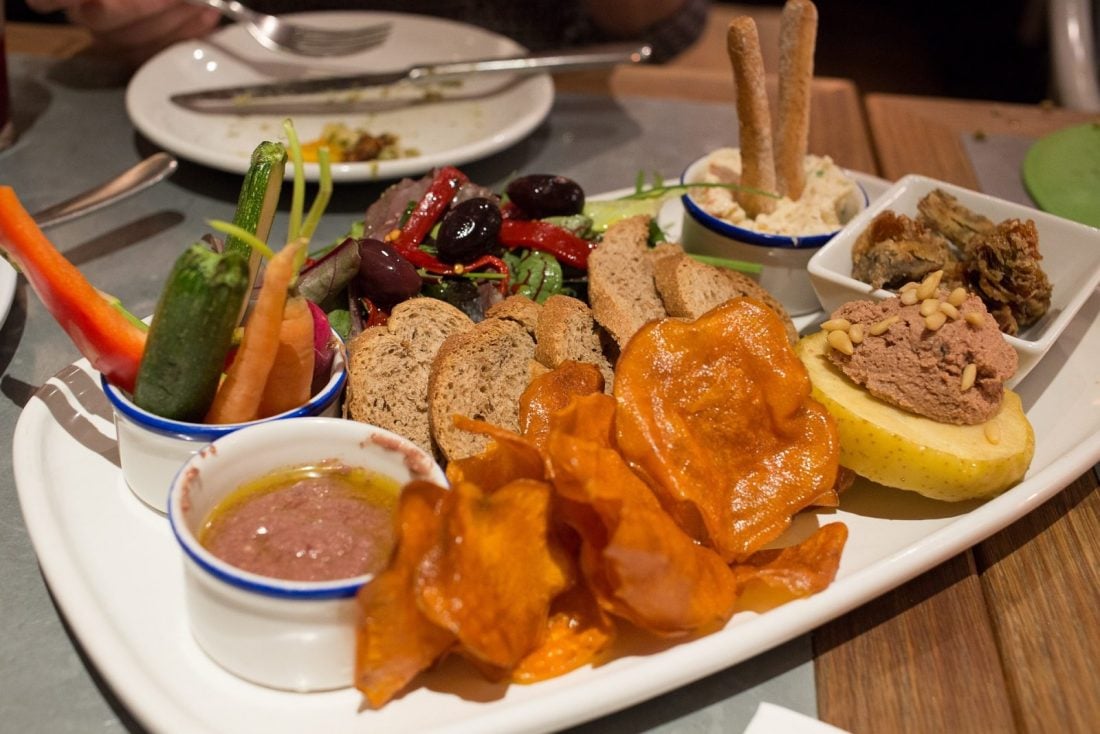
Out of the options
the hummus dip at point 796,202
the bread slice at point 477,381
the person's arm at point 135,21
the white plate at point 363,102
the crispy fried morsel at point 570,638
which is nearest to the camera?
the crispy fried morsel at point 570,638

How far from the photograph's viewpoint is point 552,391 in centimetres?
197

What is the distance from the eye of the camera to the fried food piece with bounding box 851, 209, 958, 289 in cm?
237

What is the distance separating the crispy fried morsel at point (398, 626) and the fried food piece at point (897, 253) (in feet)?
4.80

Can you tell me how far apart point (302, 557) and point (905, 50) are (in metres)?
8.78

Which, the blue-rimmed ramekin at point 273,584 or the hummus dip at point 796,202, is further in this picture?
the hummus dip at point 796,202

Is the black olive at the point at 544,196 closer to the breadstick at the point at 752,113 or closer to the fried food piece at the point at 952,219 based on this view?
the breadstick at the point at 752,113

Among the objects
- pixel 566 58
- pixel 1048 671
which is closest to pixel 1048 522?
pixel 1048 671

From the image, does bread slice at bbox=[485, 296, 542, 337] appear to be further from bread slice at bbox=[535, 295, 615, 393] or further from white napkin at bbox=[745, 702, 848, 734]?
white napkin at bbox=[745, 702, 848, 734]

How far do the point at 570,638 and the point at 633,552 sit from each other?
0.24m

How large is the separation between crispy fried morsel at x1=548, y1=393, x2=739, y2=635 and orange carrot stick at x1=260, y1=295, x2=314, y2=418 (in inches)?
21.2

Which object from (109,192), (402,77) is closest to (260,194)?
(109,192)

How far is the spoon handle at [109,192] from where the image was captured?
284 cm

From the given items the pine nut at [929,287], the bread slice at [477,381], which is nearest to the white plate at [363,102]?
the bread slice at [477,381]

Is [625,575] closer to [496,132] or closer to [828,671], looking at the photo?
[828,671]
